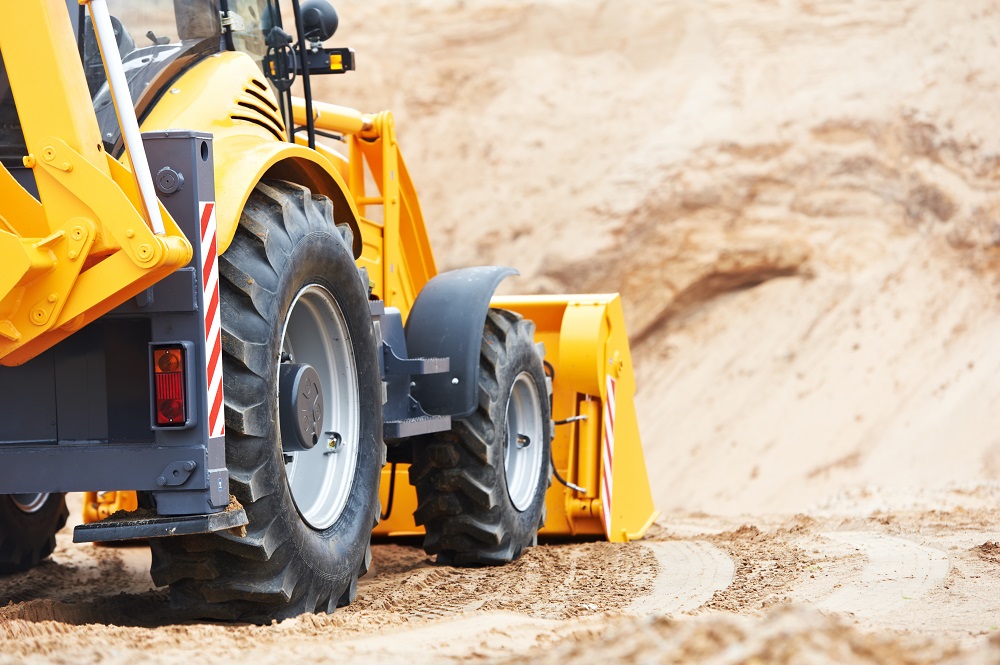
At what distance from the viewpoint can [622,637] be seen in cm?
269

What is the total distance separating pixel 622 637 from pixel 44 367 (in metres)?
1.97

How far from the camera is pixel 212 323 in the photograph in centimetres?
349

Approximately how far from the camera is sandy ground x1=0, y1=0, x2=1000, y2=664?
30.7 feet

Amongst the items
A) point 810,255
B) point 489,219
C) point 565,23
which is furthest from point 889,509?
point 565,23

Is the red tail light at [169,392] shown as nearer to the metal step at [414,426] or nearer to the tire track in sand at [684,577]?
the metal step at [414,426]

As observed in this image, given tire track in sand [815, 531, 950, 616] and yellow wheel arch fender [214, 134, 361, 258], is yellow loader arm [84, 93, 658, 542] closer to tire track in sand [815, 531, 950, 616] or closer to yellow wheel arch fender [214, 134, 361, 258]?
tire track in sand [815, 531, 950, 616]

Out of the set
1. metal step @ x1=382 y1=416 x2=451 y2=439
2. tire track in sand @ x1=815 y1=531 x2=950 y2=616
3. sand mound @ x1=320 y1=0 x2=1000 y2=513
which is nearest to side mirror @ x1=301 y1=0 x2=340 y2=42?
metal step @ x1=382 y1=416 x2=451 y2=439

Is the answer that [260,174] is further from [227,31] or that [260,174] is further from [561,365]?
[561,365]

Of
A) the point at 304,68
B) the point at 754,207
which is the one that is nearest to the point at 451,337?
the point at 304,68

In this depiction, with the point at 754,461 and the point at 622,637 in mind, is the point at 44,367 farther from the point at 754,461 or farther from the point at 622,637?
the point at 754,461

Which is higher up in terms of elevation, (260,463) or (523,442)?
(260,463)

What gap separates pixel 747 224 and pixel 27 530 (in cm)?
892

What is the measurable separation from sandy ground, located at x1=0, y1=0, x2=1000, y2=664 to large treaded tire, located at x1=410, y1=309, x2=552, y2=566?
220mm

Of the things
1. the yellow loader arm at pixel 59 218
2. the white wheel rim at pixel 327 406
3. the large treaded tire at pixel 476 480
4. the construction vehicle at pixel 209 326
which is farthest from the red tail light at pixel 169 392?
the large treaded tire at pixel 476 480
